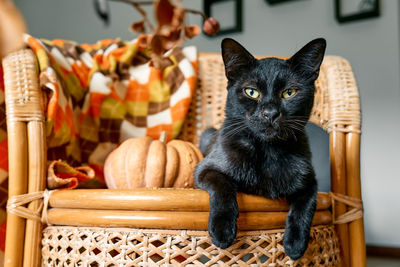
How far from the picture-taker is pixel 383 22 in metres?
1.83

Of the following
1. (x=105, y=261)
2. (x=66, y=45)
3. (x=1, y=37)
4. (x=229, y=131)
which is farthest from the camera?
(x=66, y=45)

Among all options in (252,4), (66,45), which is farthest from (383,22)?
(66,45)

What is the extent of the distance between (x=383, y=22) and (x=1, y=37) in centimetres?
210

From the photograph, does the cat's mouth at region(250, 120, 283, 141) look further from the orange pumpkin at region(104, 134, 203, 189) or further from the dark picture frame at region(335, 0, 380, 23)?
the dark picture frame at region(335, 0, 380, 23)

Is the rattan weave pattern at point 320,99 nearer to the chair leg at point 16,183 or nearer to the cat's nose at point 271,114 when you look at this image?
the cat's nose at point 271,114

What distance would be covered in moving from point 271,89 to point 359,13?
1.43 m

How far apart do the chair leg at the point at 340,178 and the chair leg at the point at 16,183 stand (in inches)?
32.1

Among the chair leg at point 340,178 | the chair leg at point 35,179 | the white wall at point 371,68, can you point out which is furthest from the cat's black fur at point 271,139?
the white wall at point 371,68

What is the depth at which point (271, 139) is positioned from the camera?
28.9 inches

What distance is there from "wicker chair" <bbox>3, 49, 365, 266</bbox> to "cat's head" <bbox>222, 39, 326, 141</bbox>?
0.55 ft

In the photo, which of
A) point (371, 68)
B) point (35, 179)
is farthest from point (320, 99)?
point (371, 68)

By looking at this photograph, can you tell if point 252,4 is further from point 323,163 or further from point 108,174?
point 108,174

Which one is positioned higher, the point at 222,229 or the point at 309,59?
the point at 309,59

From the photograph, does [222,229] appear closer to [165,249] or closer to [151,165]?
[165,249]
